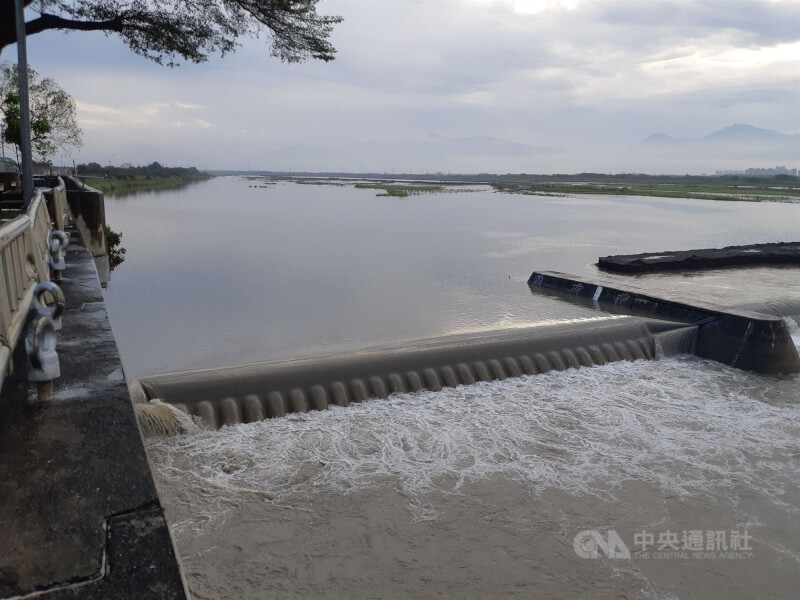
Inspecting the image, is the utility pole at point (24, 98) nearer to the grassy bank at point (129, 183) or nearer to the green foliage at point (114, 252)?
the green foliage at point (114, 252)

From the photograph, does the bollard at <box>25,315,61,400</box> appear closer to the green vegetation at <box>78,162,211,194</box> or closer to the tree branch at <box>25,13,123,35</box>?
the tree branch at <box>25,13,123,35</box>

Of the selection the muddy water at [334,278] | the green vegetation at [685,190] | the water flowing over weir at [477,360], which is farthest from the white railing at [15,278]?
the green vegetation at [685,190]

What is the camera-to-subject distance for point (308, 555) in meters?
4.62

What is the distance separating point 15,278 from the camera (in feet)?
14.7

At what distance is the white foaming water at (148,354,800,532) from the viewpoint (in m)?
5.59

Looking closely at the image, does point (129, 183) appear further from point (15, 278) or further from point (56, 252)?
point (15, 278)

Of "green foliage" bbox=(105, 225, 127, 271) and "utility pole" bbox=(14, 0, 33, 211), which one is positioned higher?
"utility pole" bbox=(14, 0, 33, 211)

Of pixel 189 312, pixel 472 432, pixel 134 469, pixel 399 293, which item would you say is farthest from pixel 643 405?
pixel 189 312

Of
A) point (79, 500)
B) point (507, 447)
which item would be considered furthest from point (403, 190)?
point (79, 500)

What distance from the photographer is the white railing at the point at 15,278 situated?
3600 mm

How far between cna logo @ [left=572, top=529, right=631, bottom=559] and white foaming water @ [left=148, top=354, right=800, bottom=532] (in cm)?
62

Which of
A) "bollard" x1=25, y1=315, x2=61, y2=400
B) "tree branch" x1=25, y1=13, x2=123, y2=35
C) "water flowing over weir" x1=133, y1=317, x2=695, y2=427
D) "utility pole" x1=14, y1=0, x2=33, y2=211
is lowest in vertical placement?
"water flowing over weir" x1=133, y1=317, x2=695, y2=427

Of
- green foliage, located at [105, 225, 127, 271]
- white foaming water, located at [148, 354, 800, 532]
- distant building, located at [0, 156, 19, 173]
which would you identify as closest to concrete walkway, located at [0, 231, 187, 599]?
white foaming water, located at [148, 354, 800, 532]

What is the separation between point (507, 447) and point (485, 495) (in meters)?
1.00
